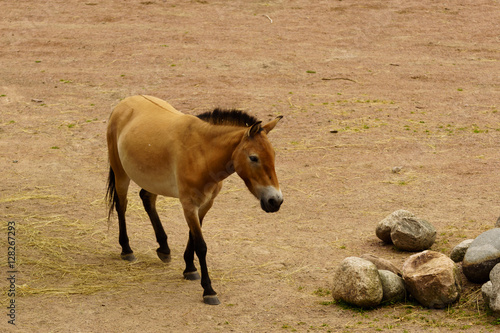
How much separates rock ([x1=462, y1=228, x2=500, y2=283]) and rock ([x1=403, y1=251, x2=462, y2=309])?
0.16 metres

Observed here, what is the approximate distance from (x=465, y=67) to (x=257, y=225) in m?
8.72

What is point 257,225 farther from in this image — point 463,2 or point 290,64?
point 463,2

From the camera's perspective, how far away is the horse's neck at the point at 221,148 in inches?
229

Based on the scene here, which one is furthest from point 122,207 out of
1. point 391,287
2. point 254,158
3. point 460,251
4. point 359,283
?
point 460,251

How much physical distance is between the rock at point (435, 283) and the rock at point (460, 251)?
0.61 meters

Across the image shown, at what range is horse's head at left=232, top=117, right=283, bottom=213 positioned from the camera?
5.45 m

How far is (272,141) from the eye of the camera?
1088 cm

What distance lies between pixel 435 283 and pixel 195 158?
2497 millimetres

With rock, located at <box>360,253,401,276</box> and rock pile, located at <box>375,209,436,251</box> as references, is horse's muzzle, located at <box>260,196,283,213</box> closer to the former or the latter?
rock, located at <box>360,253,401,276</box>

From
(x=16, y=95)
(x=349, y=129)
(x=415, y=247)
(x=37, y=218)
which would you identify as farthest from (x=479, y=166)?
(x=16, y=95)

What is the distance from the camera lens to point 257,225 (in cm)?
789

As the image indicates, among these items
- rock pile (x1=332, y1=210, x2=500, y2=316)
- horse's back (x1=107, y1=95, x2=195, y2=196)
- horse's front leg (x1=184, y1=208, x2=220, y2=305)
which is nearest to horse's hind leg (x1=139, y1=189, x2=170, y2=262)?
horse's back (x1=107, y1=95, x2=195, y2=196)

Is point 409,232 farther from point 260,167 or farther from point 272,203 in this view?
point 260,167

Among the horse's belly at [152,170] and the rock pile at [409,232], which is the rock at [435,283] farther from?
the horse's belly at [152,170]
